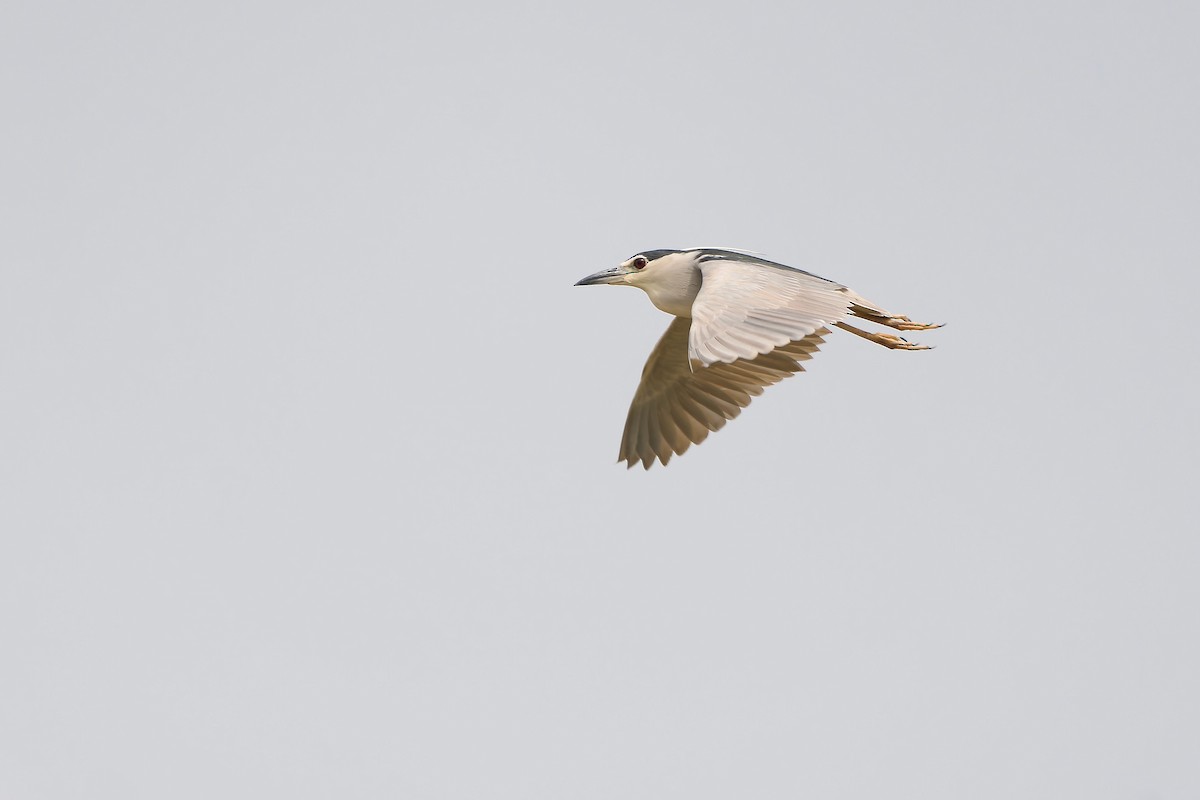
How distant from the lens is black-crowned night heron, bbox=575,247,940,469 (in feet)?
26.0

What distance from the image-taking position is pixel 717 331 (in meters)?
7.81

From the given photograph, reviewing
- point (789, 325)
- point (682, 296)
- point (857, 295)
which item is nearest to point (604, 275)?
point (682, 296)

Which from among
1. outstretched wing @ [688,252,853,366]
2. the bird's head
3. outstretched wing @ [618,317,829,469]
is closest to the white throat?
the bird's head

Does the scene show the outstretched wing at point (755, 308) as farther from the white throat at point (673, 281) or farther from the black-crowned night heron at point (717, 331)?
the white throat at point (673, 281)

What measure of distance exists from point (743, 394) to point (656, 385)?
2.31 ft

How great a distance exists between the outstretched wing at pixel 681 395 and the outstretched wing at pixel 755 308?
1.14 m

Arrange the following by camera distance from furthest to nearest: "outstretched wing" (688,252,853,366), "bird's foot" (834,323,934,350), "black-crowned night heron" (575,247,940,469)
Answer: "bird's foot" (834,323,934,350) → "black-crowned night heron" (575,247,940,469) → "outstretched wing" (688,252,853,366)

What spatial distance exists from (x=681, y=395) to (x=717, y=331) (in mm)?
3152

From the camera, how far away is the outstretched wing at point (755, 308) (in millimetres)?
7648

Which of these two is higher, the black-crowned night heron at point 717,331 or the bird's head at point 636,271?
the bird's head at point 636,271

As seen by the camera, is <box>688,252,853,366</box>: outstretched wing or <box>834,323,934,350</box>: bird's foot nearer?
<box>688,252,853,366</box>: outstretched wing

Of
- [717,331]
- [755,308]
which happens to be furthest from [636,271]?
[717,331]

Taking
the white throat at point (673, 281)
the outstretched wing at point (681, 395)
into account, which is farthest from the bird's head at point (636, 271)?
the outstretched wing at point (681, 395)

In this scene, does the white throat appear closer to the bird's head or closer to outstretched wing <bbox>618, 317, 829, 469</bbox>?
the bird's head
